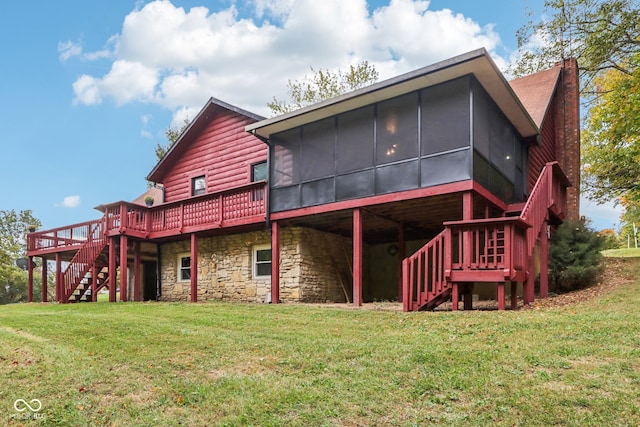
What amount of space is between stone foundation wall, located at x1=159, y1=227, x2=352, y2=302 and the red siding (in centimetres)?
225

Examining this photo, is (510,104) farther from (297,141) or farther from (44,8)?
(44,8)

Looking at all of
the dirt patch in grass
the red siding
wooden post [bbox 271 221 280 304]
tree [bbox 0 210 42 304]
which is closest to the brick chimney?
the dirt patch in grass

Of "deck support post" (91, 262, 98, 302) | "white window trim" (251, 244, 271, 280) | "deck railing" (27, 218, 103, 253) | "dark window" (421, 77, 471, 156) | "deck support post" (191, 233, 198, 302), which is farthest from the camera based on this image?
"deck railing" (27, 218, 103, 253)

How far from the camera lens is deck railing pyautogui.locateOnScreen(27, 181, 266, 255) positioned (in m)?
13.7

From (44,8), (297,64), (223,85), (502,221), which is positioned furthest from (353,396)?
(223,85)

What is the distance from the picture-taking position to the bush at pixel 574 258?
11562 mm

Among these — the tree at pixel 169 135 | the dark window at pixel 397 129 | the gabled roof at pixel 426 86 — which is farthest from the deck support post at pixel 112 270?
the tree at pixel 169 135

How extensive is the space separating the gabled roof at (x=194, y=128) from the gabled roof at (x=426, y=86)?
10.8 ft

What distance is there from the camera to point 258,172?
51.4 ft

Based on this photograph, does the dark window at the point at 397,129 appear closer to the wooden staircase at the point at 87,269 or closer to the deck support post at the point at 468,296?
the deck support post at the point at 468,296

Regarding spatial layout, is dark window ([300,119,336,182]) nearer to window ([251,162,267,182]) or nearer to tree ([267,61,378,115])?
window ([251,162,267,182])

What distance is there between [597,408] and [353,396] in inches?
72.4

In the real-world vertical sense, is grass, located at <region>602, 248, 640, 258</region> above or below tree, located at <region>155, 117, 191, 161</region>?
below

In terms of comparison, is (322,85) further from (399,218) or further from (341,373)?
(341,373)
